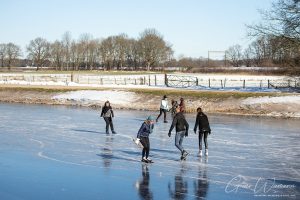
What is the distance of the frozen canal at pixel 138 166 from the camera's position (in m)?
11.7

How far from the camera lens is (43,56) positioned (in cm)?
13538

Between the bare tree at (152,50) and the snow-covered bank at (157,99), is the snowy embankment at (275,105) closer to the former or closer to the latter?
the snow-covered bank at (157,99)

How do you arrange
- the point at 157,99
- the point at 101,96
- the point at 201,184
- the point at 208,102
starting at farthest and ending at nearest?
the point at 101,96, the point at 157,99, the point at 208,102, the point at 201,184

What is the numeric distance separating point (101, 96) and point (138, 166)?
29.4 m

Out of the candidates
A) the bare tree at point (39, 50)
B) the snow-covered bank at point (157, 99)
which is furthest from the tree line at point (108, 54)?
the snow-covered bank at point (157, 99)

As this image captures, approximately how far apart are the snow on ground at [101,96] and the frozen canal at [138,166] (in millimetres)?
17927

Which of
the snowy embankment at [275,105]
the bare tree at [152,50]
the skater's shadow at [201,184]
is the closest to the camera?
the skater's shadow at [201,184]

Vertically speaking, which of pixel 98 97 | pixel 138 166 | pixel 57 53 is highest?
pixel 57 53

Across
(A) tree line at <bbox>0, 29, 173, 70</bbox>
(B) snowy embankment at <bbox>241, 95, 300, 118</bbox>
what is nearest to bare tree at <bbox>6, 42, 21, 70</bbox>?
(A) tree line at <bbox>0, 29, 173, 70</bbox>

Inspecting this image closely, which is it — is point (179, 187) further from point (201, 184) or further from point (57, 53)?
point (57, 53)

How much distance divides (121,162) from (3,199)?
533 centimetres

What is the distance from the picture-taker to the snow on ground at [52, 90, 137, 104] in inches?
1695

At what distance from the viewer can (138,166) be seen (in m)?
14.9

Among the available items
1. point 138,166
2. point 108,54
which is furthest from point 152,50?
point 138,166
